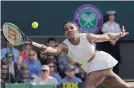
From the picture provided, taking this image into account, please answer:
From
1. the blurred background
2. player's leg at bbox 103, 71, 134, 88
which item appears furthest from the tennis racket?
the blurred background

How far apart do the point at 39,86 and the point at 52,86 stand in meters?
0.25

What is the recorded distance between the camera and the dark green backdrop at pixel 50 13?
13.1 metres

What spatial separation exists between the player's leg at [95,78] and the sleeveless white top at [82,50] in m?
0.26

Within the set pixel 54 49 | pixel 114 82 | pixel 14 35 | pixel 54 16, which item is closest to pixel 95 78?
pixel 114 82

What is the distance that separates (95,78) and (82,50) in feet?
1.53

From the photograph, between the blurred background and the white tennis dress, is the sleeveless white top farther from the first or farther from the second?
the blurred background

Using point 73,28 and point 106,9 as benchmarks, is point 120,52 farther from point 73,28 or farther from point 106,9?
point 73,28

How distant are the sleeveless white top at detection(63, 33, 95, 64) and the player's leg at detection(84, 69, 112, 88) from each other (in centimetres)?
26

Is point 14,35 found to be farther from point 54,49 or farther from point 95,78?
point 95,78

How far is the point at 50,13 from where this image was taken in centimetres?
1334

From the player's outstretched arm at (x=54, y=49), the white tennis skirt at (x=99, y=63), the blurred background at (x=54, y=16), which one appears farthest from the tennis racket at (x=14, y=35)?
the blurred background at (x=54, y=16)

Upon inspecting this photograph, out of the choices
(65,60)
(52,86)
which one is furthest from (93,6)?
(52,86)

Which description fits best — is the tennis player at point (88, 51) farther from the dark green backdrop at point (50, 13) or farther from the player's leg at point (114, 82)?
the dark green backdrop at point (50, 13)

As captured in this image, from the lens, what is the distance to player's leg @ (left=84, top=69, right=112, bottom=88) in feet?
25.9
